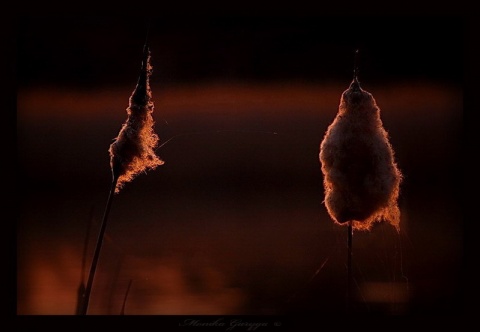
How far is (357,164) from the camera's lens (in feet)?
7.14

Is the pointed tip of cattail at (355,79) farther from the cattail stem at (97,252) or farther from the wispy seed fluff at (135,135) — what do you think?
the cattail stem at (97,252)

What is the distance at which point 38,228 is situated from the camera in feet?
8.39

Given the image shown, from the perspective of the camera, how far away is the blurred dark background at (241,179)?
2553 millimetres

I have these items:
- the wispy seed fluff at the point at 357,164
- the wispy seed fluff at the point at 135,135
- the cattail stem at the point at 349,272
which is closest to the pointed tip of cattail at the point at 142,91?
the wispy seed fluff at the point at 135,135

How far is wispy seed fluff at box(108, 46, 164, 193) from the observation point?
2.26 m

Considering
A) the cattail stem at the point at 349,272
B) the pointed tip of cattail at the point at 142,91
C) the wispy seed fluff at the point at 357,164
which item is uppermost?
the pointed tip of cattail at the point at 142,91

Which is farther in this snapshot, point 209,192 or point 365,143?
point 209,192

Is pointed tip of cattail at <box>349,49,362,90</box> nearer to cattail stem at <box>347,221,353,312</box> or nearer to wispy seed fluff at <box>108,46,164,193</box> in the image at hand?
cattail stem at <box>347,221,353,312</box>

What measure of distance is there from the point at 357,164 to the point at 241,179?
0.58 metres

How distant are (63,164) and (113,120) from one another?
27 cm

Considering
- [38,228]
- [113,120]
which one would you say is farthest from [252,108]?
[38,228]

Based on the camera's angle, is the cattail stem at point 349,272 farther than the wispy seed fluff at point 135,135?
Yes

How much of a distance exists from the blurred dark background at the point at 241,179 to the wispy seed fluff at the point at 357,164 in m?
0.32

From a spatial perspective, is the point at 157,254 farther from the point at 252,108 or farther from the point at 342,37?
the point at 342,37
